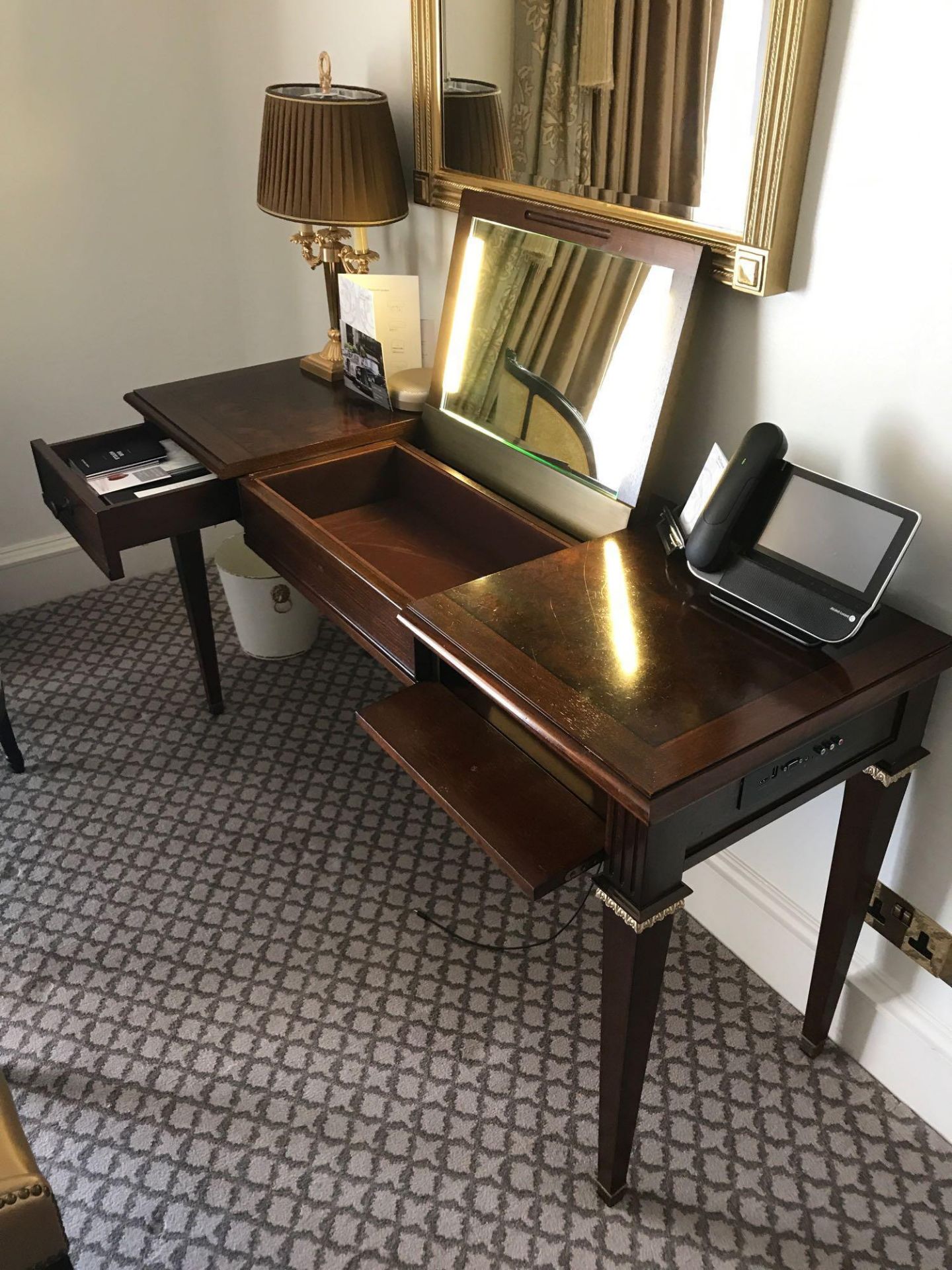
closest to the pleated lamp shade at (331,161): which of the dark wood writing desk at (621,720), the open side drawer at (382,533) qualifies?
the open side drawer at (382,533)

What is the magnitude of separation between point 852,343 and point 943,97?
260 mm

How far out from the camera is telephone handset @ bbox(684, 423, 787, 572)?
3.78 ft

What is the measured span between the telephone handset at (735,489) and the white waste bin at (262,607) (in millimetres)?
1219

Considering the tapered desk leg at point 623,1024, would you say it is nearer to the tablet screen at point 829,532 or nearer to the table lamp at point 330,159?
the tablet screen at point 829,532

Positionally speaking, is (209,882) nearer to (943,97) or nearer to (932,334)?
(932,334)

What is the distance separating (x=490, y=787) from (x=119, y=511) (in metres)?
0.85

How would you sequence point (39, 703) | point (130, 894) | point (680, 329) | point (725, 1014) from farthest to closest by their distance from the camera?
point (39, 703), point (130, 894), point (725, 1014), point (680, 329)

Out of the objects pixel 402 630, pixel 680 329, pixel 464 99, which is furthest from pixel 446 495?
pixel 464 99

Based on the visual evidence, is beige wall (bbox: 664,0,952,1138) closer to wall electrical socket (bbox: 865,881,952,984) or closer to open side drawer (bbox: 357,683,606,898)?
wall electrical socket (bbox: 865,881,952,984)

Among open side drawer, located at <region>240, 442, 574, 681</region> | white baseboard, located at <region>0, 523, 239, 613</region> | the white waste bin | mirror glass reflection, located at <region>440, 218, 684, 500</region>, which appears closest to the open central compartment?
open side drawer, located at <region>240, 442, 574, 681</region>

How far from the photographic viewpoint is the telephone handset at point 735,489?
3.78 ft

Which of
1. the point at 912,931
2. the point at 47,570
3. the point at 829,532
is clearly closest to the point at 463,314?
the point at 829,532

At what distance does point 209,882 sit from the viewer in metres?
1.80

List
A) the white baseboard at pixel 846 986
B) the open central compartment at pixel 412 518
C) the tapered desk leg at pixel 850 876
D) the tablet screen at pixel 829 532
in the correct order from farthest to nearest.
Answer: the open central compartment at pixel 412 518, the white baseboard at pixel 846 986, the tapered desk leg at pixel 850 876, the tablet screen at pixel 829 532
